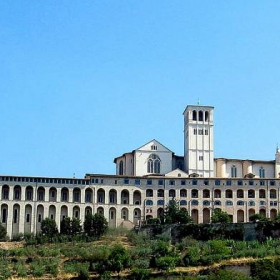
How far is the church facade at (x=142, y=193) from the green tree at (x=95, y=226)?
28.3ft

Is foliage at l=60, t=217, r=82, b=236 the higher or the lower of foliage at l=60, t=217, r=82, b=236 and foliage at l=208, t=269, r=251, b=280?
the higher

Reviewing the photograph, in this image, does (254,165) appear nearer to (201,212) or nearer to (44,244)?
(201,212)

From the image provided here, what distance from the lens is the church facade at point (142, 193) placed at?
321 ft

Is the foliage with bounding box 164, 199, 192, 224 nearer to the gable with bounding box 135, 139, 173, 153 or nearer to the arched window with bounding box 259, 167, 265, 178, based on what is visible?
the gable with bounding box 135, 139, 173, 153

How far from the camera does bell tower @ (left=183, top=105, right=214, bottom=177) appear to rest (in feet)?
Result: 352

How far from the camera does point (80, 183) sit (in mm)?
99875

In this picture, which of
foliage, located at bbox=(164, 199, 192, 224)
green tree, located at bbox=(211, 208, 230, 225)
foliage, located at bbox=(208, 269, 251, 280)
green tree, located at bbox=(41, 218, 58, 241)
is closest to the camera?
foliage, located at bbox=(208, 269, 251, 280)

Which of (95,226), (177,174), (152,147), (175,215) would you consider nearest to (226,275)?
(95,226)

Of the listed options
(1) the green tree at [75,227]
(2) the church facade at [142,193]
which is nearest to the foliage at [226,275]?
(1) the green tree at [75,227]

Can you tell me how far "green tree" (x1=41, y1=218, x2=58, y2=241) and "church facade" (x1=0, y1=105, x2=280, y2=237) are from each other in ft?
19.6

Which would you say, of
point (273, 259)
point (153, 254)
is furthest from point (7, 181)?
point (273, 259)

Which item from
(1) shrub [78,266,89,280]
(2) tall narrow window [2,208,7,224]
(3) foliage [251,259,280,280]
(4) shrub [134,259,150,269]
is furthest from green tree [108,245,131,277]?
(2) tall narrow window [2,208,7,224]

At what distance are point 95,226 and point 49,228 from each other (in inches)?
222

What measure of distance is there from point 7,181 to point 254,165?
3650 centimetres
